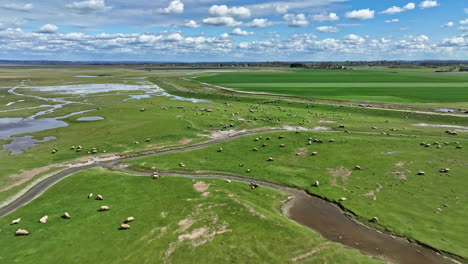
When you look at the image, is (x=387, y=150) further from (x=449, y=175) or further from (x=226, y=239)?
(x=226, y=239)

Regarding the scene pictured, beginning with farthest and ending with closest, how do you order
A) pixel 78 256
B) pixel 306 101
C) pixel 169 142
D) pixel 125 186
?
pixel 306 101
pixel 169 142
pixel 125 186
pixel 78 256

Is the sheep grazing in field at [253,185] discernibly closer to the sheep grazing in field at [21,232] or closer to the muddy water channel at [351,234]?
the muddy water channel at [351,234]

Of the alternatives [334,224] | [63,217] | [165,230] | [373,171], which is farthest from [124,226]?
[373,171]

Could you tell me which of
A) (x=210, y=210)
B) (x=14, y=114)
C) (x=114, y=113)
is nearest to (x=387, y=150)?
(x=210, y=210)

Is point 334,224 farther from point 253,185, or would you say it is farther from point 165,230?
point 165,230

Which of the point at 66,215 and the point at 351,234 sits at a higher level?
the point at 66,215

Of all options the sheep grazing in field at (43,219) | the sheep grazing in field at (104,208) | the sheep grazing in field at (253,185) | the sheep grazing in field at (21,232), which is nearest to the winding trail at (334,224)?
the sheep grazing in field at (253,185)

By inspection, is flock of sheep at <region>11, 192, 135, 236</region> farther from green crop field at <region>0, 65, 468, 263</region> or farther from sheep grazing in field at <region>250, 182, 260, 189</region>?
sheep grazing in field at <region>250, 182, 260, 189</region>
